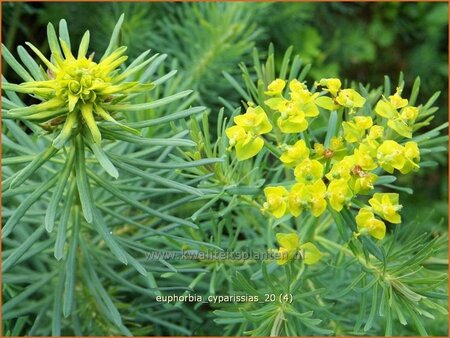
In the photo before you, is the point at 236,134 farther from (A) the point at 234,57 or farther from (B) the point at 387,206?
(A) the point at 234,57

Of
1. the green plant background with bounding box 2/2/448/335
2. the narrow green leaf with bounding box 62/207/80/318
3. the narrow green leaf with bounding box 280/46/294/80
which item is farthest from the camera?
the green plant background with bounding box 2/2/448/335

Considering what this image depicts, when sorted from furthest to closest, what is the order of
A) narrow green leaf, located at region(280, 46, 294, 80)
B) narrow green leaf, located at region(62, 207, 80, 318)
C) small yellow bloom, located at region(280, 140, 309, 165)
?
narrow green leaf, located at region(280, 46, 294, 80) < narrow green leaf, located at region(62, 207, 80, 318) < small yellow bloom, located at region(280, 140, 309, 165)

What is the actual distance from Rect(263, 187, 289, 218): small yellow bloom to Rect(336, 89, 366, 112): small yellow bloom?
0.57 feet

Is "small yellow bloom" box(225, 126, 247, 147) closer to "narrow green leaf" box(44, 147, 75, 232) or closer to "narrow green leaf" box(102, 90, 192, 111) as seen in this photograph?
"narrow green leaf" box(102, 90, 192, 111)

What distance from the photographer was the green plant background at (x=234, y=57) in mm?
1332

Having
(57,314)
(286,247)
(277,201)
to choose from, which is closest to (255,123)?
(277,201)

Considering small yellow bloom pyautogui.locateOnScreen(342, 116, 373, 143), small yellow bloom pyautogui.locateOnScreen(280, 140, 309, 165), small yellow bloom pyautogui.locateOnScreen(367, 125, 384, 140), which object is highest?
small yellow bloom pyautogui.locateOnScreen(342, 116, 373, 143)

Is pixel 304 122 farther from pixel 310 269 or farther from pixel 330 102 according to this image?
pixel 310 269

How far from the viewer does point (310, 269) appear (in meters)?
1.32

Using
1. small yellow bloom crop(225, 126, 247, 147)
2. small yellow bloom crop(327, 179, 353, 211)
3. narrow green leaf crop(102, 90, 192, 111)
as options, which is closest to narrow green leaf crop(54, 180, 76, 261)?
narrow green leaf crop(102, 90, 192, 111)

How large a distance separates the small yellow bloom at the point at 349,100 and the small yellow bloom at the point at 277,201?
0.57ft

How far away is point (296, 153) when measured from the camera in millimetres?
977

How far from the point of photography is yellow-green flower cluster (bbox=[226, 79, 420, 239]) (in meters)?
0.96

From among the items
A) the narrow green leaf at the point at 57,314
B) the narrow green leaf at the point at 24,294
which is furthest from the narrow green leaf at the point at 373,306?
the narrow green leaf at the point at 24,294
